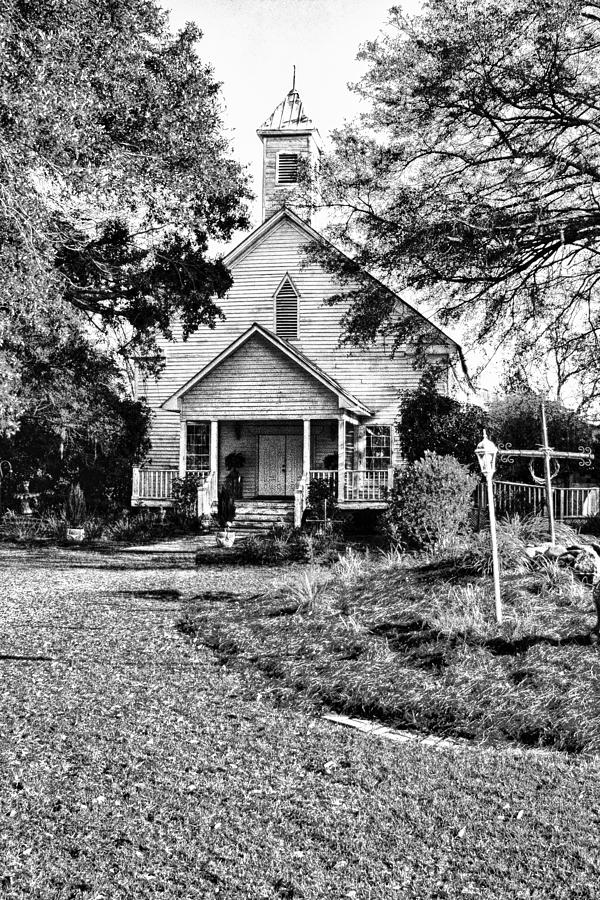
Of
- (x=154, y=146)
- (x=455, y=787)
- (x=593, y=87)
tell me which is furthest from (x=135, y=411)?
(x=455, y=787)

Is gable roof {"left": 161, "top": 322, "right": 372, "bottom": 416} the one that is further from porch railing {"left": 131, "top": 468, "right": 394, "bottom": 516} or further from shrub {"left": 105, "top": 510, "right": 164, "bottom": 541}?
shrub {"left": 105, "top": 510, "right": 164, "bottom": 541}

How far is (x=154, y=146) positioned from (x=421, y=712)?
40.4 ft

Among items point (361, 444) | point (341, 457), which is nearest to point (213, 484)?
point (341, 457)

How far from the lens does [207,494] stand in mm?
21734

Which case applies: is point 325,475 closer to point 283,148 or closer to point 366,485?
point 366,485

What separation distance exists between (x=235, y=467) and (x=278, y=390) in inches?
135

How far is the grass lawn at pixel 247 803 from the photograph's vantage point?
3535 millimetres

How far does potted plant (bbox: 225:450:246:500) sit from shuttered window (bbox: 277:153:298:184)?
10.3 m

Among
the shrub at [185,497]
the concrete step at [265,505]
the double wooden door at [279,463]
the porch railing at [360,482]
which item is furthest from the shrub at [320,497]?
the double wooden door at [279,463]

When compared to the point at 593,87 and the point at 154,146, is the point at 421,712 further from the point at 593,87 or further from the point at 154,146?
the point at 154,146

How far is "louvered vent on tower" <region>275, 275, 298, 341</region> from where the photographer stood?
84.2 ft

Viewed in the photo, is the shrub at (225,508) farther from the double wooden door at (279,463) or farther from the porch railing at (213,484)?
the double wooden door at (279,463)

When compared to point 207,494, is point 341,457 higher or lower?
higher

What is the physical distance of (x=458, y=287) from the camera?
1378cm
